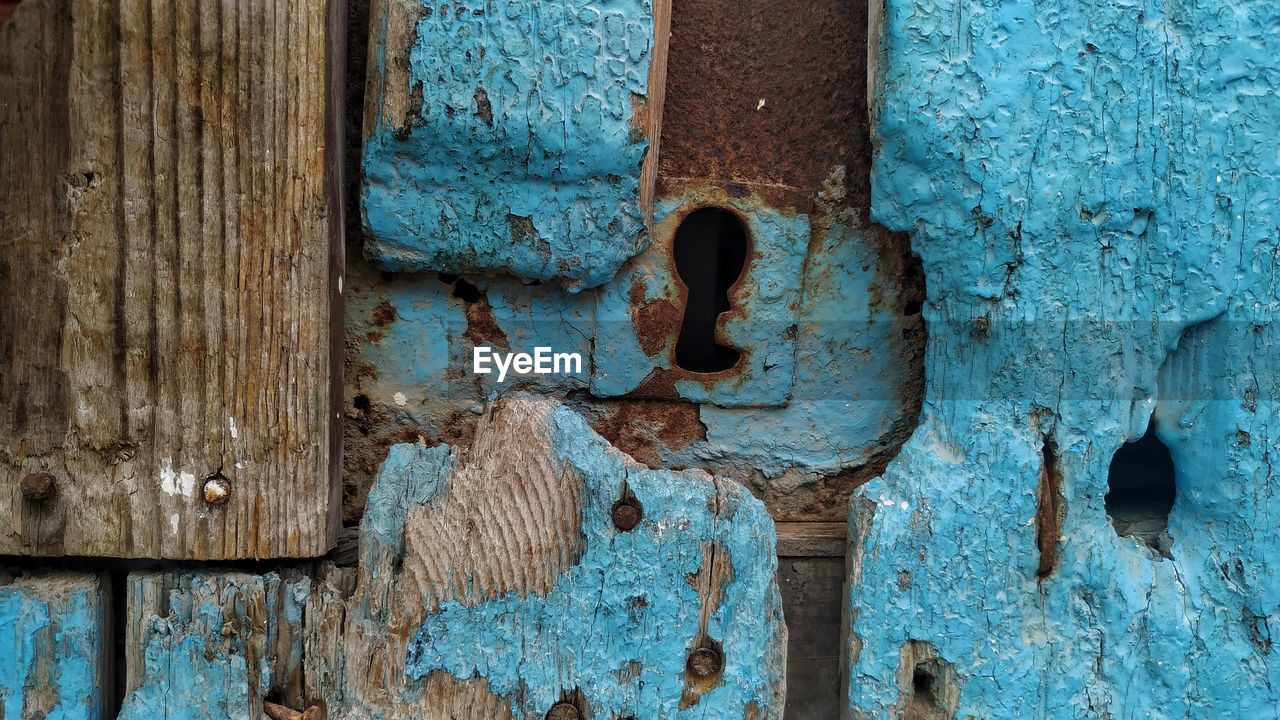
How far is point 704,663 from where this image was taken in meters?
1.04

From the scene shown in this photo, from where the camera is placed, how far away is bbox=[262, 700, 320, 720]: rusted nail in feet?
3.35

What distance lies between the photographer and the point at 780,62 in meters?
1.21

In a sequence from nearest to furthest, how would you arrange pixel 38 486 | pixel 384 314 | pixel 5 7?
1. pixel 5 7
2. pixel 38 486
3. pixel 384 314

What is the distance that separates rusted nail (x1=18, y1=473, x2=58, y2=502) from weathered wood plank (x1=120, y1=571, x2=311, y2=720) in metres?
0.14

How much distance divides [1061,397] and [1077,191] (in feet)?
0.85

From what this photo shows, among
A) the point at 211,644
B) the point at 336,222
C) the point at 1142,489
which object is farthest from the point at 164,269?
the point at 1142,489

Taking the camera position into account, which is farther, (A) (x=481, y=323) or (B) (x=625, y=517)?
(A) (x=481, y=323)

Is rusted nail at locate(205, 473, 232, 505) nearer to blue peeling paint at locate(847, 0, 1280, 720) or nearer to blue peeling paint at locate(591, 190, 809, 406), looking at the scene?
blue peeling paint at locate(591, 190, 809, 406)

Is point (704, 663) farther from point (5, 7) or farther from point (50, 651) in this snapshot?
point (5, 7)

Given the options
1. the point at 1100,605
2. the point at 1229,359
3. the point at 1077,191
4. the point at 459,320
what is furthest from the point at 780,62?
the point at 1100,605

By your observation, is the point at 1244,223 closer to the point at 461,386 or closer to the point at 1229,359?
the point at 1229,359

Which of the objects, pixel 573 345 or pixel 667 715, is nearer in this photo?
pixel 667 715

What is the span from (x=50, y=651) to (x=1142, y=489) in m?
1.48

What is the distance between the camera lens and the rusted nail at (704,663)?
1.04m
